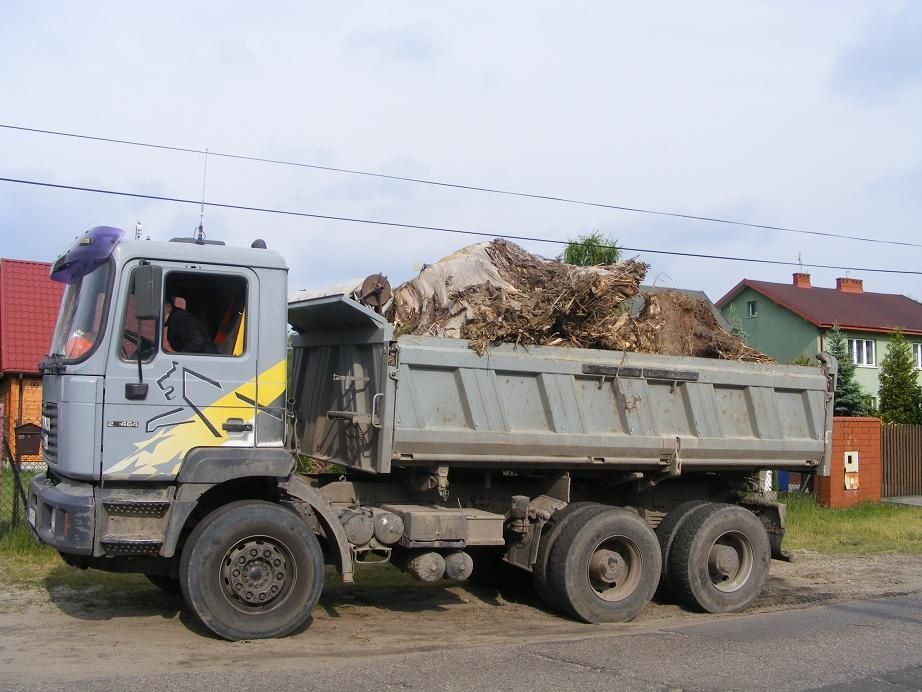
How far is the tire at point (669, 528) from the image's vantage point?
9117 millimetres

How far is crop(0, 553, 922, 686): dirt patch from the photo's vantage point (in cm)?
659

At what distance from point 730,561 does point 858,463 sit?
10689 mm

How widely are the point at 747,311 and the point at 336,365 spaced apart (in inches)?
1507

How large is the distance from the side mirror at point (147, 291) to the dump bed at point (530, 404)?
1.51m

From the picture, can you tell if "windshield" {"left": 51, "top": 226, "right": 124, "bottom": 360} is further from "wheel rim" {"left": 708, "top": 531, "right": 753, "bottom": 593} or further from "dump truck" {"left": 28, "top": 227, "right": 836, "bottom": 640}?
"wheel rim" {"left": 708, "top": 531, "right": 753, "bottom": 593}

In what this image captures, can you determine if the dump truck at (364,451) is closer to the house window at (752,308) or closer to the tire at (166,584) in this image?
the tire at (166,584)

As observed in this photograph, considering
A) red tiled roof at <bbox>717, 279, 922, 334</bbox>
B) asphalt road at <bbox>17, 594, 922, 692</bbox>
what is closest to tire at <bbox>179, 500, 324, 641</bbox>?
asphalt road at <bbox>17, 594, 922, 692</bbox>

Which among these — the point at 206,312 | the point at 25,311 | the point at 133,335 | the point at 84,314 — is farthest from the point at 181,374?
the point at 25,311

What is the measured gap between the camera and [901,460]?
2092 centimetres

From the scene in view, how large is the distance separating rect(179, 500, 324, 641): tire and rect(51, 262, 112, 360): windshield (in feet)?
5.05

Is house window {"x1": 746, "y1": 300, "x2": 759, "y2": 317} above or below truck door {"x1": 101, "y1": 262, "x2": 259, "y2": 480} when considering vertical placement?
above

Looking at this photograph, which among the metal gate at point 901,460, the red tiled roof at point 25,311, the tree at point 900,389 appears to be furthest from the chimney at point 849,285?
the red tiled roof at point 25,311

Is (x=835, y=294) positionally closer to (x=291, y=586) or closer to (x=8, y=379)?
(x=8, y=379)

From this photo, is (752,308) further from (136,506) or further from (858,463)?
(136,506)
